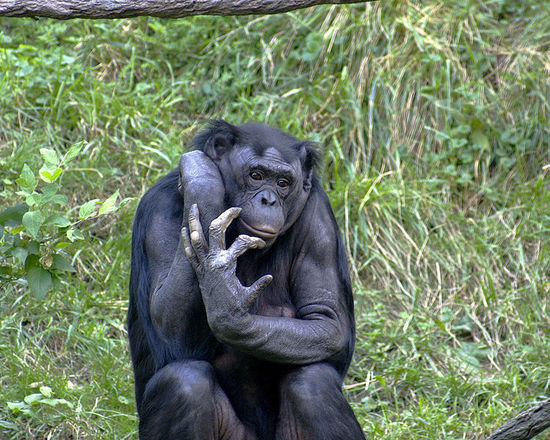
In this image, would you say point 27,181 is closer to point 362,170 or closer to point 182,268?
point 182,268

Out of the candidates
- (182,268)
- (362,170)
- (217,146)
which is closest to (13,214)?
(182,268)

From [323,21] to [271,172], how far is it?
4.07 metres

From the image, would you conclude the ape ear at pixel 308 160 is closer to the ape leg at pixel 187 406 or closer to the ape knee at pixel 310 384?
the ape knee at pixel 310 384

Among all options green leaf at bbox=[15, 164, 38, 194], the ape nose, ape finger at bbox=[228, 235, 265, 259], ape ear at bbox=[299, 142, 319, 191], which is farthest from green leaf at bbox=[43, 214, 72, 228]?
ape ear at bbox=[299, 142, 319, 191]

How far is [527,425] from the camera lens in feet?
14.4

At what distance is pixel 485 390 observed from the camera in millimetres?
6598

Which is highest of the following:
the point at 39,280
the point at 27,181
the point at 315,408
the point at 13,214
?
the point at 27,181

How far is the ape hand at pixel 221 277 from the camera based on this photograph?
4.43m

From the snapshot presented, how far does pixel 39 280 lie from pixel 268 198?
126cm

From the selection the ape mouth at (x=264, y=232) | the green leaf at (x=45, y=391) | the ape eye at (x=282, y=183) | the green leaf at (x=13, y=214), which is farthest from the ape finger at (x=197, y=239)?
the green leaf at (x=45, y=391)

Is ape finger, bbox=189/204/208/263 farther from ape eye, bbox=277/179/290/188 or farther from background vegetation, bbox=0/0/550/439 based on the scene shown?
background vegetation, bbox=0/0/550/439

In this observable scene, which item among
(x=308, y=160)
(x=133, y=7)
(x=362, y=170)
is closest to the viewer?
(x=133, y=7)

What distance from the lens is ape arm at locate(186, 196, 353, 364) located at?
4441mm

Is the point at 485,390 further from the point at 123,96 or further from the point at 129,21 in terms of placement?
the point at 129,21
